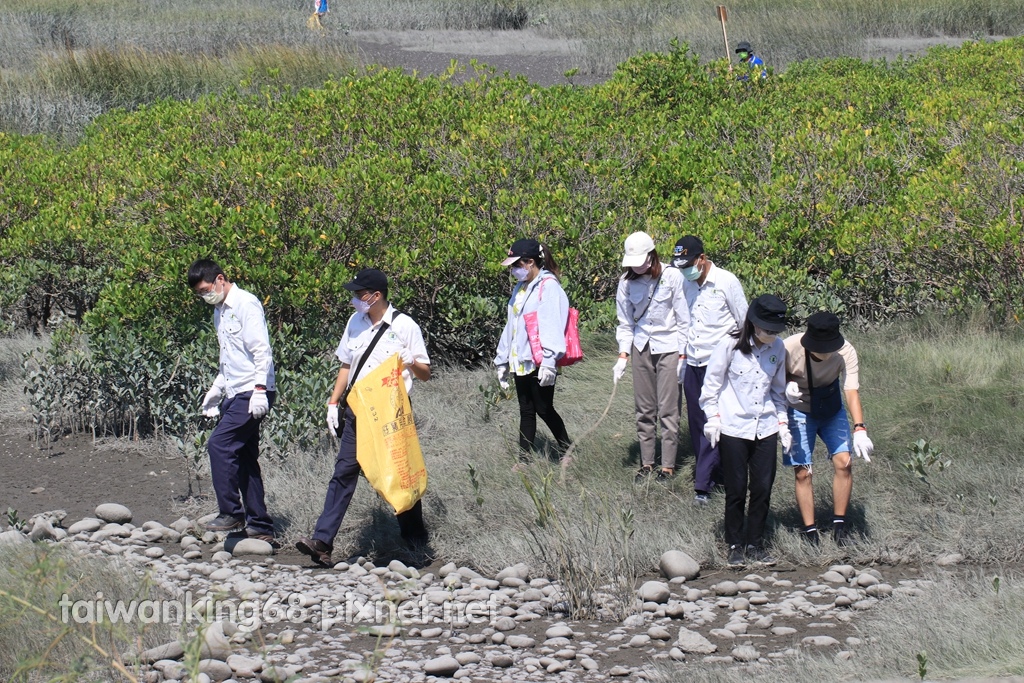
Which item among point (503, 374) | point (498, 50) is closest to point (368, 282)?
point (503, 374)

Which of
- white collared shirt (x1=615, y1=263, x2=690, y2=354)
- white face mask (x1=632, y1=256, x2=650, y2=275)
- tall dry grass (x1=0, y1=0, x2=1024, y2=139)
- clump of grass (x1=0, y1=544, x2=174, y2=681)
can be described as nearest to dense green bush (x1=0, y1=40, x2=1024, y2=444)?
white collared shirt (x1=615, y1=263, x2=690, y2=354)

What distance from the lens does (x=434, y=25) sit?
1142 inches

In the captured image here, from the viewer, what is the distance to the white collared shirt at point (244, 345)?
262 inches

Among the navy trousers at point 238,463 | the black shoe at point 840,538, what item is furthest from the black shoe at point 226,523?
the black shoe at point 840,538

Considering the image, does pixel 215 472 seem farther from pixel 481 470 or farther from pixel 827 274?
pixel 827 274

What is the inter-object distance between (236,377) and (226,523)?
893 mm

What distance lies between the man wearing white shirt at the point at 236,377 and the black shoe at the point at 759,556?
2717mm

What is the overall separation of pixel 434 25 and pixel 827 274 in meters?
20.8

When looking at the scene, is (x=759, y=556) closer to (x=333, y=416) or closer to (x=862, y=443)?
(x=862, y=443)

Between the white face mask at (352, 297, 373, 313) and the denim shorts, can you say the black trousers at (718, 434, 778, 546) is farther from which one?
the white face mask at (352, 297, 373, 313)

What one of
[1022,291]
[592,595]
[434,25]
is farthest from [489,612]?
[434,25]

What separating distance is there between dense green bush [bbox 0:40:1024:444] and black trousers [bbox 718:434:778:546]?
10.6ft

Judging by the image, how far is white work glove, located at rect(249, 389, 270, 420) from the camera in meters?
6.58

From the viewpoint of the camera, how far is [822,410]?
6285mm
